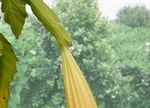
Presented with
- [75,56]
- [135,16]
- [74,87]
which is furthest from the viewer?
[135,16]

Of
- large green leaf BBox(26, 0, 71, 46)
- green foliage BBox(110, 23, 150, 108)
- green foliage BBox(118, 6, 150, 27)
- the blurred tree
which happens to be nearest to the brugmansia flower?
large green leaf BBox(26, 0, 71, 46)

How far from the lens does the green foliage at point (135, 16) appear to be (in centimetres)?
327

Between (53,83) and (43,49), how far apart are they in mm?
256

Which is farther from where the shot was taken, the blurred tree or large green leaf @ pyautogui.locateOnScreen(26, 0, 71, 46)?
the blurred tree

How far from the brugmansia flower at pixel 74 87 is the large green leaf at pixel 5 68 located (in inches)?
2.5

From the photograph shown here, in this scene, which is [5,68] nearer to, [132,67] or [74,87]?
[74,87]

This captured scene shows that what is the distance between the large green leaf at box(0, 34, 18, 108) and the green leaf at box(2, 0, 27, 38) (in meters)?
0.01

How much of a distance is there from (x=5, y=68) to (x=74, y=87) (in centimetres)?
9

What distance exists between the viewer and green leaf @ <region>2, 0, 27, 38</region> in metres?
0.35

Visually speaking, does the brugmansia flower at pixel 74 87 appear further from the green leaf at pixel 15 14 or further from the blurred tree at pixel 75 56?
the blurred tree at pixel 75 56

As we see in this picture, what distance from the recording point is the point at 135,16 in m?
3.29

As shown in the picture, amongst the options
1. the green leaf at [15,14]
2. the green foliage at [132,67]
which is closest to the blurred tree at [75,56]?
the green foliage at [132,67]

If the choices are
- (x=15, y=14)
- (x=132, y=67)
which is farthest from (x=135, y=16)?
(x=15, y=14)

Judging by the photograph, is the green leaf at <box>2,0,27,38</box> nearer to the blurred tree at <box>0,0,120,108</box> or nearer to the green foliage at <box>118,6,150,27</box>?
the blurred tree at <box>0,0,120,108</box>
